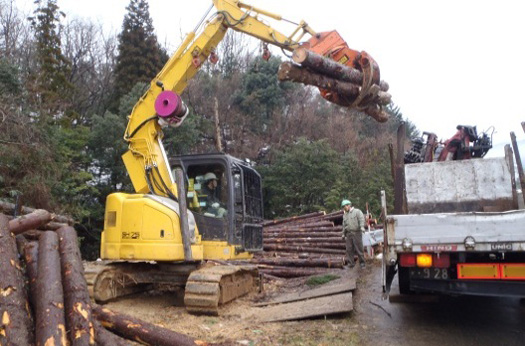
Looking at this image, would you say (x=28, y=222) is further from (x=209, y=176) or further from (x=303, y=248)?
(x=303, y=248)

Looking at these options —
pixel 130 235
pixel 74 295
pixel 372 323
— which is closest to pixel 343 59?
pixel 372 323

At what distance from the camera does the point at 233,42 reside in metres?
37.2

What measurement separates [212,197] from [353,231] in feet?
15.0

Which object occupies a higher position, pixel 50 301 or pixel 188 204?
pixel 188 204

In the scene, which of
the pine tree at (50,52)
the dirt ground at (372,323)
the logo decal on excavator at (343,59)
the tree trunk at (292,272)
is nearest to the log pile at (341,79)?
the logo decal on excavator at (343,59)

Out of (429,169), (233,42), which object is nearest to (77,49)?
(233,42)

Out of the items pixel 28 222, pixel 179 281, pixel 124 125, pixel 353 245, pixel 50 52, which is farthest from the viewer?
pixel 50 52

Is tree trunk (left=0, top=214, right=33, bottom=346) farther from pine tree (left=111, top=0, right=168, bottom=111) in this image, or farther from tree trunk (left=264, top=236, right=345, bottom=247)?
pine tree (left=111, top=0, right=168, bottom=111)

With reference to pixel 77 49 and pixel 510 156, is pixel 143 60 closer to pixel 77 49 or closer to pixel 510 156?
pixel 77 49

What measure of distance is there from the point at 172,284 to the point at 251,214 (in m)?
1.85

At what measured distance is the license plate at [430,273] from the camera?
17.1ft

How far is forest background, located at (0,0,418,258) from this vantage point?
1512cm

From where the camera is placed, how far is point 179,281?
7934 millimetres

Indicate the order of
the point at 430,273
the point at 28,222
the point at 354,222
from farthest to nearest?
1. the point at 354,222
2. the point at 430,273
3. the point at 28,222
